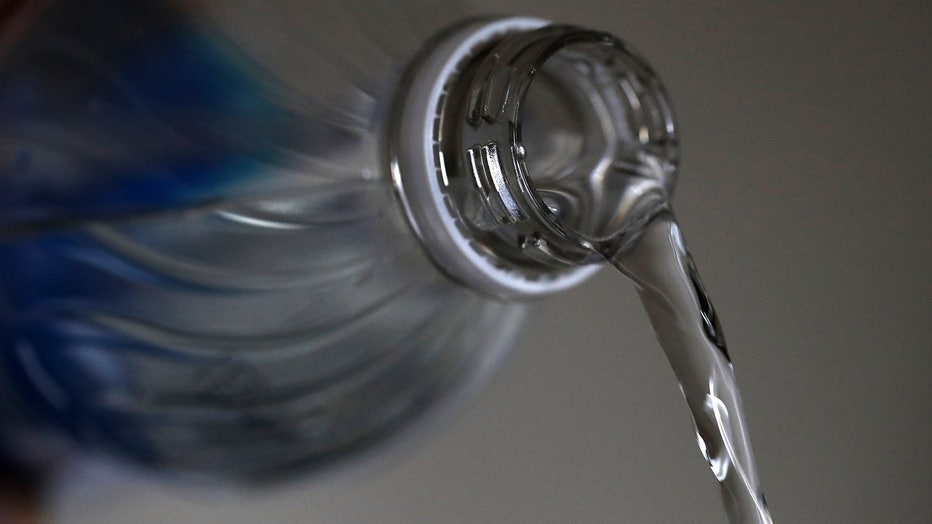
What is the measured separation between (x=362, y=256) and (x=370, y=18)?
0.43 feet

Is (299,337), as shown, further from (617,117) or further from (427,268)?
(617,117)

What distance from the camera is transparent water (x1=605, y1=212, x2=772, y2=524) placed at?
0.45 metres

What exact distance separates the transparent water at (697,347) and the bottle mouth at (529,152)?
0.02m

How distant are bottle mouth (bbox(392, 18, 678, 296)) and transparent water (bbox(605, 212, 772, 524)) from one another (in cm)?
2

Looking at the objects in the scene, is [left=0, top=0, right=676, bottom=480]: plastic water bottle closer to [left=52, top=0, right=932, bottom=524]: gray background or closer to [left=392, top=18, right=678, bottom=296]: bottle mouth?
[left=392, top=18, right=678, bottom=296]: bottle mouth

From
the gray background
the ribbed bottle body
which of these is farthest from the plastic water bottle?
the gray background

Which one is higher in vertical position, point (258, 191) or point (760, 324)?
point (258, 191)

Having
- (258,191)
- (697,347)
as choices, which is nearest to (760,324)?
(697,347)

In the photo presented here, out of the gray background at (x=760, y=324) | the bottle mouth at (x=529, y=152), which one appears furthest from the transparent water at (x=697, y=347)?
the gray background at (x=760, y=324)

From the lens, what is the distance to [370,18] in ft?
1.66

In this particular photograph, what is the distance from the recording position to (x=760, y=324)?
803mm

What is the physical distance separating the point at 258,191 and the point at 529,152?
15 centimetres

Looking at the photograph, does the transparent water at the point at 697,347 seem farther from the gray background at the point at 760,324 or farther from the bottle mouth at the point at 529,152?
the gray background at the point at 760,324

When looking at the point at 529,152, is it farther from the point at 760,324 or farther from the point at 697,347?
the point at 760,324
